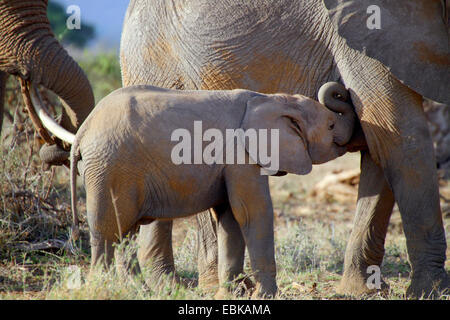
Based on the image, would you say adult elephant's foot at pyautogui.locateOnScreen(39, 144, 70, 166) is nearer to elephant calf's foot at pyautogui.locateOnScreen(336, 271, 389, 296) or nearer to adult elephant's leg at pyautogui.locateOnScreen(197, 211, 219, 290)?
adult elephant's leg at pyautogui.locateOnScreen(197, 211, 219, 290)

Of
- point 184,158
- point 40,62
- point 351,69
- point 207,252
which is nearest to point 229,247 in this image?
point 184,158

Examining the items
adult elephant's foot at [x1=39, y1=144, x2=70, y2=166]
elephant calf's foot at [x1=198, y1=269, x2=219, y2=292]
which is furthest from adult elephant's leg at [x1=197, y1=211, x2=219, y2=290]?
adult elephant's foot at [x1=39, y1=144, x2=70, y2=166]

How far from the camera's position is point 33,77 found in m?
5.64

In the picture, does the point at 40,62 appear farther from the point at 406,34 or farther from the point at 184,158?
the point at 406,34

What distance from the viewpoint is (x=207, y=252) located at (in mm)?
5699

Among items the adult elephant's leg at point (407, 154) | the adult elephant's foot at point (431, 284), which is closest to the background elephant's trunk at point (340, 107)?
the adult elephant's leg at point (407, 154)

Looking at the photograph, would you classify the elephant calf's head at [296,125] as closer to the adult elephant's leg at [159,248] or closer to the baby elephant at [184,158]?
the baby elephant at [184,158]

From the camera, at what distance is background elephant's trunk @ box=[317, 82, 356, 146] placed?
5.10 meters

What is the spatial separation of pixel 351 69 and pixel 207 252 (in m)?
1.66
